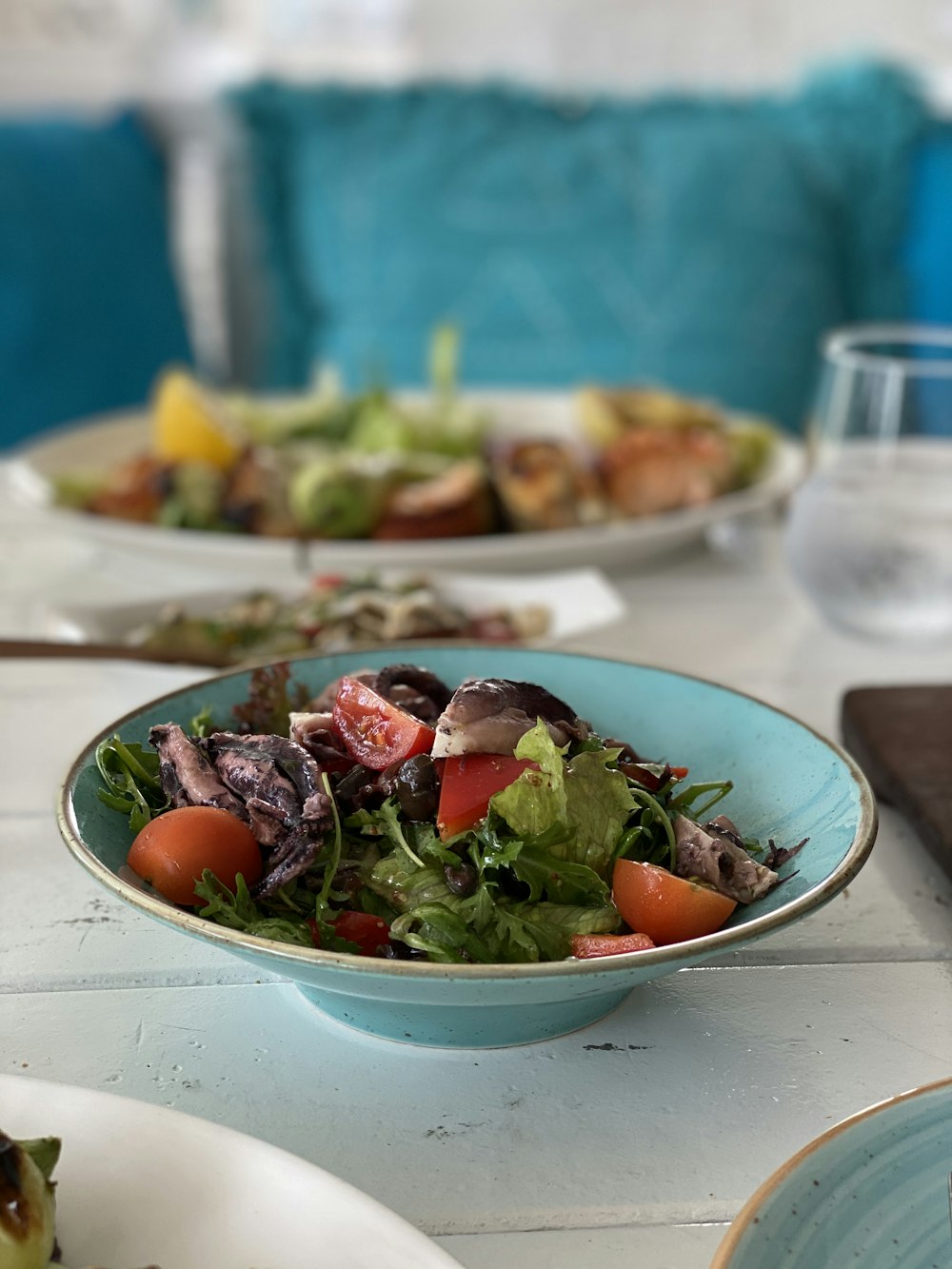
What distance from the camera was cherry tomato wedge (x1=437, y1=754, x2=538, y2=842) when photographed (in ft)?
2.09

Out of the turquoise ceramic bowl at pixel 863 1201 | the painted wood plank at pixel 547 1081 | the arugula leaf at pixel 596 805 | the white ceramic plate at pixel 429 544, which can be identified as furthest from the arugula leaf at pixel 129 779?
the white ceramic plate at pixel 429 544

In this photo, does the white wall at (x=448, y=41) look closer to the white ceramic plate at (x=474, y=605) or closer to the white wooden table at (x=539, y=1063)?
the white ceramic plate at (x=474, y=605)

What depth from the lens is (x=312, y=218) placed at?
2.93 meters

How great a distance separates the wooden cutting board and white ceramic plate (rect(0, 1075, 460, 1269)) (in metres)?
0.48

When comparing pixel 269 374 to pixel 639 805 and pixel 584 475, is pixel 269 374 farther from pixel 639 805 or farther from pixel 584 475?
pixel 639 805

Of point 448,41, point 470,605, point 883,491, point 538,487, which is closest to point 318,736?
point 470,605

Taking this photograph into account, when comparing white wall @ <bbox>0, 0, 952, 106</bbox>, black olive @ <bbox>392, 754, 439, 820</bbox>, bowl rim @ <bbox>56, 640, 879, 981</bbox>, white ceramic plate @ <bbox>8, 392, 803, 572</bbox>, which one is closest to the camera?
bowl rim @ <bbox>56, 640, 879, 981</bbox>

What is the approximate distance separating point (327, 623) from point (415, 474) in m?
0.47

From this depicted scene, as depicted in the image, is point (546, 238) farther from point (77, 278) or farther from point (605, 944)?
point (605, 944)

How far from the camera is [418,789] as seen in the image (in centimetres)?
65

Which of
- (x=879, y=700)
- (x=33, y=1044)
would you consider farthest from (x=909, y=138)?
(x=33, y=1044)

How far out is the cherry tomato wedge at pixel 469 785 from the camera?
638 mm

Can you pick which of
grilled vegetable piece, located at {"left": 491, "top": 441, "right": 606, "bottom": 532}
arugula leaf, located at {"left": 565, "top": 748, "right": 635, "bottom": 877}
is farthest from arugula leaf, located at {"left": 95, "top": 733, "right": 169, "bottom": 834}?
grilled vegetable piece, located at {"left": 491, "top": 441, "right": 606, "bottom": 532}

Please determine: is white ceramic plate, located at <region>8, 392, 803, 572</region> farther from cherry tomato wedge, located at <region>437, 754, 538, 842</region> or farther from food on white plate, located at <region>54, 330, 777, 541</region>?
cherry tomato wedge, located at <region>437, 754, 538, 842</region>
